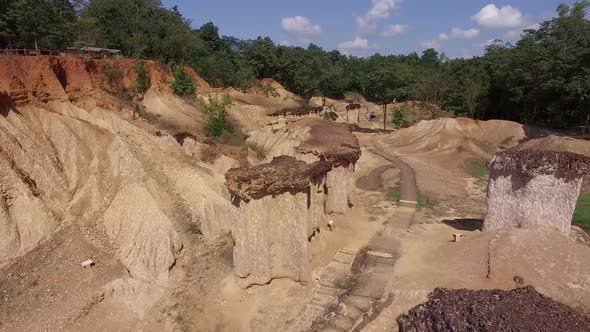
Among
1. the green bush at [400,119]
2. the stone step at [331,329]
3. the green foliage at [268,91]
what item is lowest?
the stone step at [331,329]

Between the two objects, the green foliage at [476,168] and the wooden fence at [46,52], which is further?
the green foliage at [476,168]

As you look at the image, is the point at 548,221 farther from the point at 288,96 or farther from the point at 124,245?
the point at 288,96

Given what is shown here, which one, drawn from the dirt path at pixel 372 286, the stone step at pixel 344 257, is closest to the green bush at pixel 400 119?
the dirt path at pixel 372 286

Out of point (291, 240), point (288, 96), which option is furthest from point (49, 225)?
point (288, 96)

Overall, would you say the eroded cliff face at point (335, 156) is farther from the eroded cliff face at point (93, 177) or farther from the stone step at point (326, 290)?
the stone step at point (326, 290)

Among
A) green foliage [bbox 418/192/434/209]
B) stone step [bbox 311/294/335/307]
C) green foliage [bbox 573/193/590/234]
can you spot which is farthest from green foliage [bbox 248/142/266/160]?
green foliage [bbox 573/193/590/234]

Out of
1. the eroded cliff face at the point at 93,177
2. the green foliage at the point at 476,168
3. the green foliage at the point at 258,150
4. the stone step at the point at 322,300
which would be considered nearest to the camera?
the stone step at the point at 322,300

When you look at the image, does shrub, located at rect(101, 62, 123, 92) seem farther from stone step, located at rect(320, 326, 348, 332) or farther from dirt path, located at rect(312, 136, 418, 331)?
stone step, located at rect(320, 326, 348, 332)

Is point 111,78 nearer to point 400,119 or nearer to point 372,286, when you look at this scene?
point 372,286
